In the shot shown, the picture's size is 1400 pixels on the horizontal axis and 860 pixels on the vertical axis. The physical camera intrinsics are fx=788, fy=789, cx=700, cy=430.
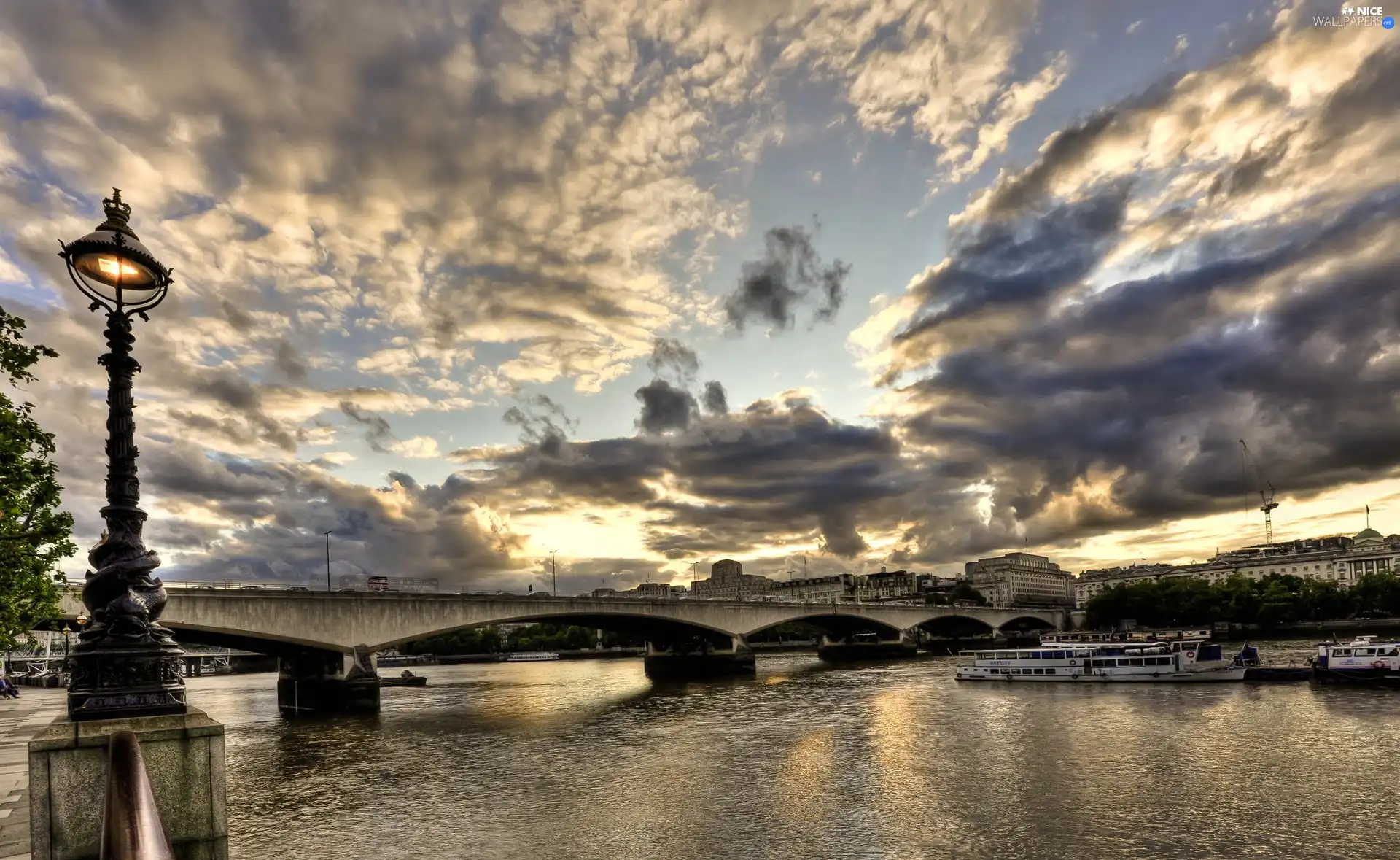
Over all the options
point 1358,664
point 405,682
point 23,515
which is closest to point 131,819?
point 23,515

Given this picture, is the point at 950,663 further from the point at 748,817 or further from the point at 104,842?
the point at 104,842

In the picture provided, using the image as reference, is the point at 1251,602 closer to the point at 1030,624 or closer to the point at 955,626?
the point at 1030,624

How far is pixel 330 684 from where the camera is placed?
59188 millimetres

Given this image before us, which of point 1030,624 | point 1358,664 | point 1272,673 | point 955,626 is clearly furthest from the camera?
point 1030,624

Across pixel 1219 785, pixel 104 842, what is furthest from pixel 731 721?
pixel 104 842

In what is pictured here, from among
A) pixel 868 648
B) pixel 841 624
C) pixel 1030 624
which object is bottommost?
pixel 1030 624

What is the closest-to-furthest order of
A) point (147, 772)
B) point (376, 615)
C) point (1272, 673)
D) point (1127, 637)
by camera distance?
1. point (147, 772)
2. point (1272, 673)
3. point (376, 615)
4. point (1127, 637)

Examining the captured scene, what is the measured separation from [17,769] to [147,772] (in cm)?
2349

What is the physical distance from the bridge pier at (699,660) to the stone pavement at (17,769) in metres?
57.1

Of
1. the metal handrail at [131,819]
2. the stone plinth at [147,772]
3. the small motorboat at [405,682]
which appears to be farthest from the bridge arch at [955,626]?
the metal handrail at [131,819]

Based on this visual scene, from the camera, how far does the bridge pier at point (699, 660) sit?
93.4 m

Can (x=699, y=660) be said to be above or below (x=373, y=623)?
below

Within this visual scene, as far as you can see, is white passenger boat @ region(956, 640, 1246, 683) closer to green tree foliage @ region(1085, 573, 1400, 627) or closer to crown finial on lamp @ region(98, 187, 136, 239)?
crown finial on lamp @ region(98, 187, 136, 239)

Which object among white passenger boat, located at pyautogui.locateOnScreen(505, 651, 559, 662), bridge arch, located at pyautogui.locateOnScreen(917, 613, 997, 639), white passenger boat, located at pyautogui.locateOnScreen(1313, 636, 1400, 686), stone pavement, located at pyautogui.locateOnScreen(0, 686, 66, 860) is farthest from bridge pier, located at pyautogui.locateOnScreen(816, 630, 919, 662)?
stone pavement, located at pyautogui.locateOnScreen(0, 686, 66, 860)
